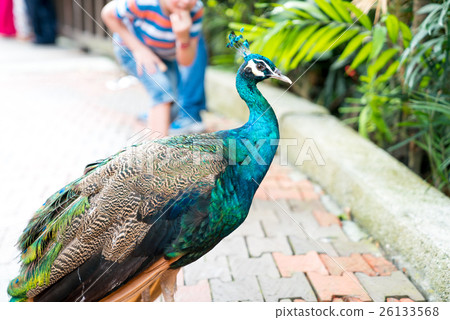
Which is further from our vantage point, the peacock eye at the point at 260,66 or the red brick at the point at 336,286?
the red brick at the point at 336,286

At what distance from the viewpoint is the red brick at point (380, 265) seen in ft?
6.71

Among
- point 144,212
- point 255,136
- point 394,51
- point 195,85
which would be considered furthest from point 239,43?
point 195,85

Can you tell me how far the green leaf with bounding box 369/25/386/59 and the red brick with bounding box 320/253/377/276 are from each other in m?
0.95

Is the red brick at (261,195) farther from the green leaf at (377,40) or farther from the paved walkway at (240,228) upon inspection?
the green leaf at (377,40)

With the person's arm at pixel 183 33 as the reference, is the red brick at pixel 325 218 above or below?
below

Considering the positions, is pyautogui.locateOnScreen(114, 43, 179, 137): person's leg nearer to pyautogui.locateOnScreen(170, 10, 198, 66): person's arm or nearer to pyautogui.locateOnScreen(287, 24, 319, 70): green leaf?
pyautogui.locateOnScreen(170, 10, 198, 66): person's arm

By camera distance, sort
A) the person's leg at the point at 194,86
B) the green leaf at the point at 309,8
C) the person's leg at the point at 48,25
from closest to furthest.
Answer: the green leaf at the point at 309,8 → the person's leg at the point at 194,86 → the person's leg at the point at 48,25

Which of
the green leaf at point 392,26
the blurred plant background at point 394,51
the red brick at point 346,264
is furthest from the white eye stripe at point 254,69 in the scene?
the green leaf at point 392,26

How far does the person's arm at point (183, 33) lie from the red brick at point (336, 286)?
1.28 m

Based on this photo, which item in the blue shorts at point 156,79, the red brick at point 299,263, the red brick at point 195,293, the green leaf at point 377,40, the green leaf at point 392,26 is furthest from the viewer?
the blue shorts at point 156,79

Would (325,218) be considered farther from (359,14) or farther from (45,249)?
(45,249)

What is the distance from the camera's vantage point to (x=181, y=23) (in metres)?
2.35
